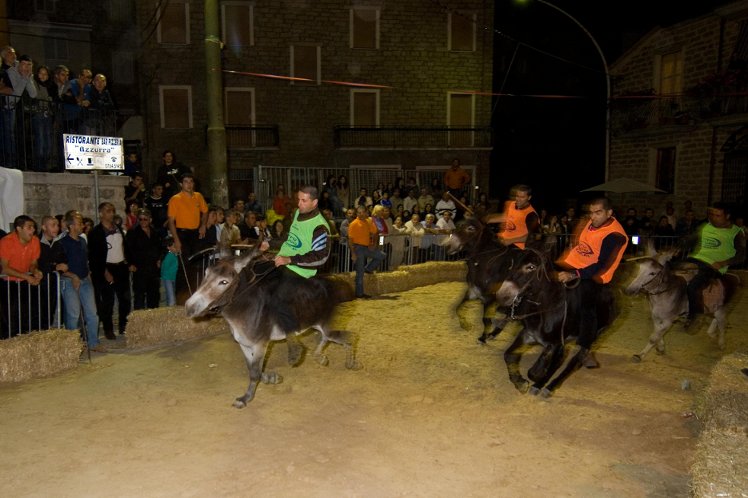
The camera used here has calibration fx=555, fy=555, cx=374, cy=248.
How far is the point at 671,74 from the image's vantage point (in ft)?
78.8

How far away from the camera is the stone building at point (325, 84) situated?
Result: 2656 centimetres

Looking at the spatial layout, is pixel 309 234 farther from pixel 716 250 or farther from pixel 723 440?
pixel 716 250

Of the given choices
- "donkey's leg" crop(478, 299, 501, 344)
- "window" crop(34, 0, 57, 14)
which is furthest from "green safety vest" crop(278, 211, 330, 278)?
"window" crop(34, 0, 57, 14)

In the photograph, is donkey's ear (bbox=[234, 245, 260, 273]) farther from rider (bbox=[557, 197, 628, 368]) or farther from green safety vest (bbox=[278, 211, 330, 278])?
rider (bbox=[557, 197, 628, 368])

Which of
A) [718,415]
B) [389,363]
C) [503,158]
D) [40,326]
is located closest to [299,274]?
[389,363]

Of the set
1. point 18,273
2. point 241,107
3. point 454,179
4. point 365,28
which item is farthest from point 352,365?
point 365,28

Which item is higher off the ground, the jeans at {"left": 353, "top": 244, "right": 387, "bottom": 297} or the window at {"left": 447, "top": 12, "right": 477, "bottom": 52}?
the window at {"left": 447, "top": 12, "right": 477, "bottom": 52}

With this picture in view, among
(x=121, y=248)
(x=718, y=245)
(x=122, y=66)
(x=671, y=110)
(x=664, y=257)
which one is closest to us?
(x=664, y=257)

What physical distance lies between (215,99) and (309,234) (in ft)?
14.2

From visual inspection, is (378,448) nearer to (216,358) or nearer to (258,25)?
(216,358)

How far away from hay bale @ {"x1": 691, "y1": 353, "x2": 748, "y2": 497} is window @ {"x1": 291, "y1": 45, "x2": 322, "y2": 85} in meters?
24.1

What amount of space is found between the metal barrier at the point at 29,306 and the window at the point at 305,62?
20.7 metres

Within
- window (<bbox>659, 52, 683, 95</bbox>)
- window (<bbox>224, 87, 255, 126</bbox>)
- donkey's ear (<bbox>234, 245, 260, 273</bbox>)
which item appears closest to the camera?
donkey's ear (<bbox>234, 245, 260, 273</bbox>)

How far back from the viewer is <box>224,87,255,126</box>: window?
89.0 feet
